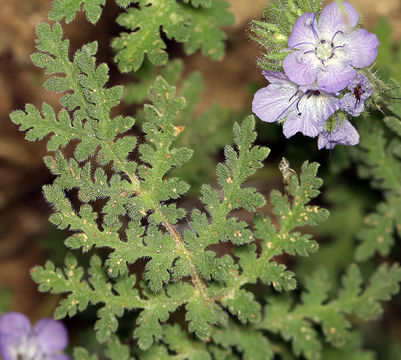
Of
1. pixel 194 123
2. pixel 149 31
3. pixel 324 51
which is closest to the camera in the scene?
pixel 324 51

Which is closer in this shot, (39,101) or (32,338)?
(32,338)

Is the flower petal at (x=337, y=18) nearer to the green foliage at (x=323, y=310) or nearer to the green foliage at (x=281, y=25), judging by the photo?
the green foliage at (x=281, y=25)

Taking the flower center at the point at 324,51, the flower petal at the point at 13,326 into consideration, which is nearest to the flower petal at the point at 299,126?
the flower center at the point at 324,51

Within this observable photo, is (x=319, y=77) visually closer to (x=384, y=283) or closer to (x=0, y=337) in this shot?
(x=384, y=283)

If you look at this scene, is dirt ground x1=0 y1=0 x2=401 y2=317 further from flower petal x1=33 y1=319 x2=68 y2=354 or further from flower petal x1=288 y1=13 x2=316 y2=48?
flower petal x1=288 y1=13 x2=316 y2=48

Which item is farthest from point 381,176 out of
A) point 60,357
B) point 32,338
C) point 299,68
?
point 32,338

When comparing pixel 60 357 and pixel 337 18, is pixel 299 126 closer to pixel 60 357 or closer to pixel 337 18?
pixel 337 18
